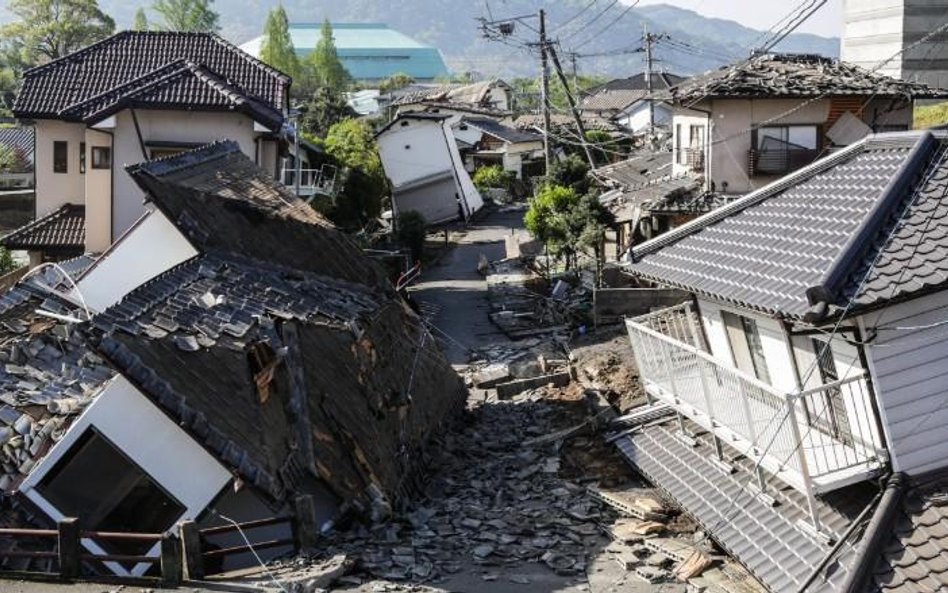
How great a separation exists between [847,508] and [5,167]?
54935 millimetres

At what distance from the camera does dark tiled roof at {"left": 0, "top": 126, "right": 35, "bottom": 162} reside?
194ft

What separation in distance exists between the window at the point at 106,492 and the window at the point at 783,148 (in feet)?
67.9

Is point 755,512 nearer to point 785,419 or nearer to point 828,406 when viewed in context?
point 828,406

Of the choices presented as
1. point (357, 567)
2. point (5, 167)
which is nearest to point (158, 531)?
point (357, 567)

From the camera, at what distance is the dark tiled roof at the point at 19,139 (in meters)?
59.3

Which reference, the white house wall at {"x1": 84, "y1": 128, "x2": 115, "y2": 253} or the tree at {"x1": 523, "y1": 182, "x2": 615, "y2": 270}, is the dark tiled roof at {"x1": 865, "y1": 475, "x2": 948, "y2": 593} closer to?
the tree at {"x1": 523, "y1": 182, "x2": 615, "y2": 270}

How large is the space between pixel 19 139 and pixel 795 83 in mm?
48403

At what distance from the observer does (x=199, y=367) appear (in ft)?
44.3

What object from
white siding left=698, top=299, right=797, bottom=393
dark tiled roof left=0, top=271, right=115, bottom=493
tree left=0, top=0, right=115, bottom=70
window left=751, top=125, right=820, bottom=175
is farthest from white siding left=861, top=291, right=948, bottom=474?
tree left=0, top=0, right=115, bottom=70

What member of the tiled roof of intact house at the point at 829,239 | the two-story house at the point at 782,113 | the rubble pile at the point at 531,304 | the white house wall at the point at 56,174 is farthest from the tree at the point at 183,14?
the tiled roof of intact house at the point at 829,239

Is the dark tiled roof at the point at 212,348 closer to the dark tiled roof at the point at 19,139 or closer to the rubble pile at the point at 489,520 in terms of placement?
the rubble pile at the point at 489,520

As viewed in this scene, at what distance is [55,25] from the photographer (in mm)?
69750

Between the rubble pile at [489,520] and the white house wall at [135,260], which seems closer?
the rubble pile at [489,520]

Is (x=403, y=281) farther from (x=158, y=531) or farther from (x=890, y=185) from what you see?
(x=890, y=185)
